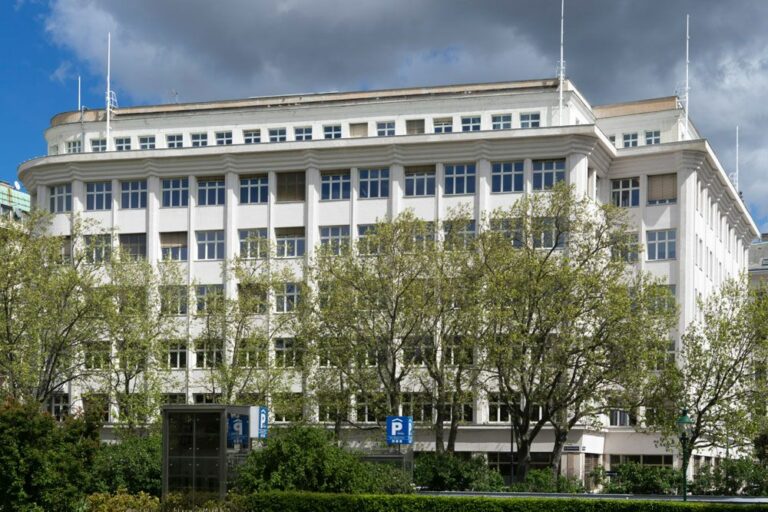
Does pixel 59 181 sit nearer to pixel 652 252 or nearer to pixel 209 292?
pixel 209 292

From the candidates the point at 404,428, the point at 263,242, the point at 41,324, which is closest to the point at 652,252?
the point at 263,242

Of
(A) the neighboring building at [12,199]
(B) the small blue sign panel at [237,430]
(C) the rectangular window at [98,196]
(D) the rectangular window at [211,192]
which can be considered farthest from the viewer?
(A) the neighboring building at [12,199]

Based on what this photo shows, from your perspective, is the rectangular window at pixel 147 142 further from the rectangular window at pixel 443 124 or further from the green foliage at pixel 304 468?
the green foliage at pixel 304 468

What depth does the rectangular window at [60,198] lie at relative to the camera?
3125 inches

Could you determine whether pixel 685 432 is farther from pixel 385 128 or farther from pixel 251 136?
pixel 251 136

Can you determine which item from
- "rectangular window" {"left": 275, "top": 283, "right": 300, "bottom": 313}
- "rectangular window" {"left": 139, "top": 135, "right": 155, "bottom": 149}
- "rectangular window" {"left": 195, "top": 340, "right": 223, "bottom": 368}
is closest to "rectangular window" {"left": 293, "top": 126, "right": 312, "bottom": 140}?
"rectangular window" {"left": 139, "top": 135, "right": 155, "bottom": 149}

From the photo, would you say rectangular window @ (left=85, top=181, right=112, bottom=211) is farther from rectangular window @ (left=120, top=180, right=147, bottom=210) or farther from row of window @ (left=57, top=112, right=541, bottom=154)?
row of window @ (left=57, top=112, right=541, bottom=154)

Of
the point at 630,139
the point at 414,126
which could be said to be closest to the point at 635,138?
the point at 630,139

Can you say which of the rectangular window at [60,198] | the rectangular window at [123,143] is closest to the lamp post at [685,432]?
the rectangular window at [60,198]

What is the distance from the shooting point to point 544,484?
52.6 meters

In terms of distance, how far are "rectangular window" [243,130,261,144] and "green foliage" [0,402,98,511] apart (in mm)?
40752

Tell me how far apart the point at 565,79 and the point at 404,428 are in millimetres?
30823

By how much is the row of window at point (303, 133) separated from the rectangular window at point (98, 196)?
2292 mm

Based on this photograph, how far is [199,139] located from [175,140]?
68.3 inches
